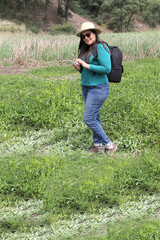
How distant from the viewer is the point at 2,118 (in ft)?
22.0

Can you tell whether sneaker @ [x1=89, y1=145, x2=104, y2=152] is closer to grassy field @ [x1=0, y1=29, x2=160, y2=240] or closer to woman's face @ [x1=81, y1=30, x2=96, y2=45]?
grassy field @ [x1=0, y1=29, x2=160, y2=240]

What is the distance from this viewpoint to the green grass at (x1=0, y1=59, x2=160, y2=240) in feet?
11.6

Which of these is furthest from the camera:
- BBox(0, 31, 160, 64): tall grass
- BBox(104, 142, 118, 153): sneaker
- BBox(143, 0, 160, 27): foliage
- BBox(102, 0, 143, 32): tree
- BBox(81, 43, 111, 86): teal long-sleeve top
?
BBox(143, 0, 160, 27): foliage

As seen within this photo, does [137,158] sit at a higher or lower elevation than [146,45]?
lower

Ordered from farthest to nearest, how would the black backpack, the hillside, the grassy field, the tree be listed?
the tree → the hillside → the black backpack → the grassy field

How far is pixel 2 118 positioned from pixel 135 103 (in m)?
2.98

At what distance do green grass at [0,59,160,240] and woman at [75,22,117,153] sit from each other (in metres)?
0.81

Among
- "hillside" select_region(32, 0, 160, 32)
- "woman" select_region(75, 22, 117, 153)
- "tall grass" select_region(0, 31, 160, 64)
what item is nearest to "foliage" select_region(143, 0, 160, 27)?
"hillside" select_region(32, 0, 160, 32)

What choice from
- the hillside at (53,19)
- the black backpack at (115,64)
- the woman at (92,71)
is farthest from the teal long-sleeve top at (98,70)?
the hillside at (53,19)

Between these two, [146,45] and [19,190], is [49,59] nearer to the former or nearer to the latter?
[146,45]

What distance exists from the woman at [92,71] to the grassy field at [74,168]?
81 centimetres

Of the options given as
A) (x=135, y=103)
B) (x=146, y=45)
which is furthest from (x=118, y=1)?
(x=135, y=103)

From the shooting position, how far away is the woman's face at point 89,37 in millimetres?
4432

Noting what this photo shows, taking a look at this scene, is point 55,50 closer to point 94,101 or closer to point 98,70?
point 94,101
